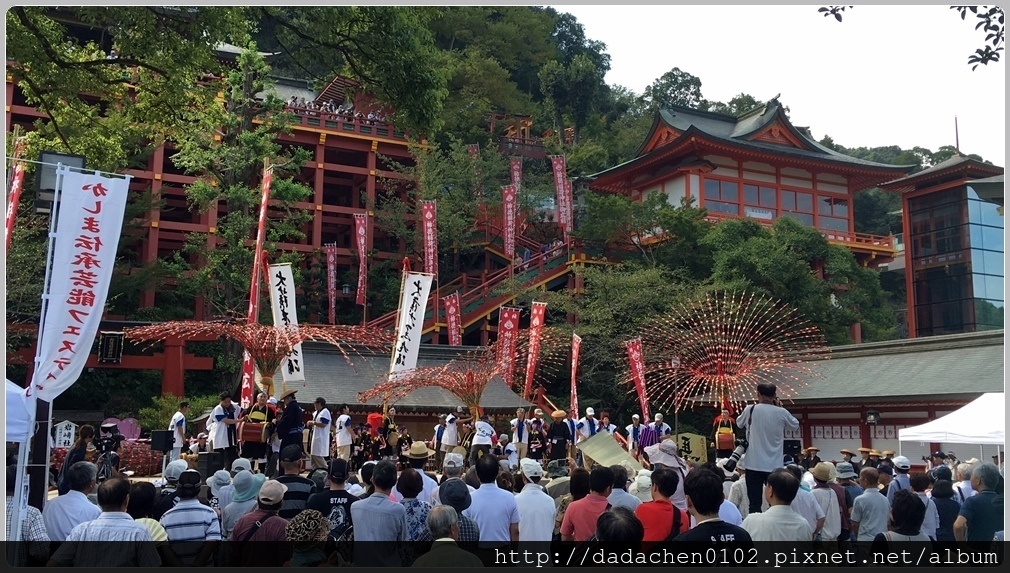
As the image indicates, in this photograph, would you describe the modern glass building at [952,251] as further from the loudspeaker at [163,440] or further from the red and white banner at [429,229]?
the loudspeaker at [163,440]

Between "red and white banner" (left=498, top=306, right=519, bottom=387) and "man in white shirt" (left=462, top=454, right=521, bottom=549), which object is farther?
"red and white banner" (left=498, top=306, right=519, bottom=387)

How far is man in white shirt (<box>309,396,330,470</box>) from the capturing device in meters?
15.8

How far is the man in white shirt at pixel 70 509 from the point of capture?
Answer: 6.19m

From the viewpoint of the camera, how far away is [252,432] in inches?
555

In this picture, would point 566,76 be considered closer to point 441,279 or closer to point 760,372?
point 441,279

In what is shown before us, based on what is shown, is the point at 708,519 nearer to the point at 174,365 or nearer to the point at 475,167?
the point at 174,365

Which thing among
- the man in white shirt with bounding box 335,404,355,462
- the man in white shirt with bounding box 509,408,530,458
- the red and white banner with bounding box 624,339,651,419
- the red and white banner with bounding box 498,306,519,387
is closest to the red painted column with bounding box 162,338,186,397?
the red and white banner with bounding box 498,306,519,387

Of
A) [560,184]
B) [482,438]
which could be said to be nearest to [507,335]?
[482,438]

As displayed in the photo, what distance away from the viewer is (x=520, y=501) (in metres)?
6.30

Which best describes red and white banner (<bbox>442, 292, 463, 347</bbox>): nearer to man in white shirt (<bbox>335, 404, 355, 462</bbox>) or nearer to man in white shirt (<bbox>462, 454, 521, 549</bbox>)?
man in white shirt (<bbox>335, 404, 355, 462</bbox>)

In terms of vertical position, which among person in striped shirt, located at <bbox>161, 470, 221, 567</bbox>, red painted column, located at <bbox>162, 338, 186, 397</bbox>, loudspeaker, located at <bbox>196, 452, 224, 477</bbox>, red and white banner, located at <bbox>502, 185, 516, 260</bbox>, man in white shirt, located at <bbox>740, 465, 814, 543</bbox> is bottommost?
loudspeaker, located at <bbox>196, 452, 224, 477</bbox>

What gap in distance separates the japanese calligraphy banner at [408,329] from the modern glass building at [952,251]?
72.8 ft

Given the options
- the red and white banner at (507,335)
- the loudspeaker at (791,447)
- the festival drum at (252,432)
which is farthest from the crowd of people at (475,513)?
the red and white banner at (507,335)

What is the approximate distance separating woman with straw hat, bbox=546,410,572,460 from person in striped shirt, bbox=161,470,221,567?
13.5 metres
